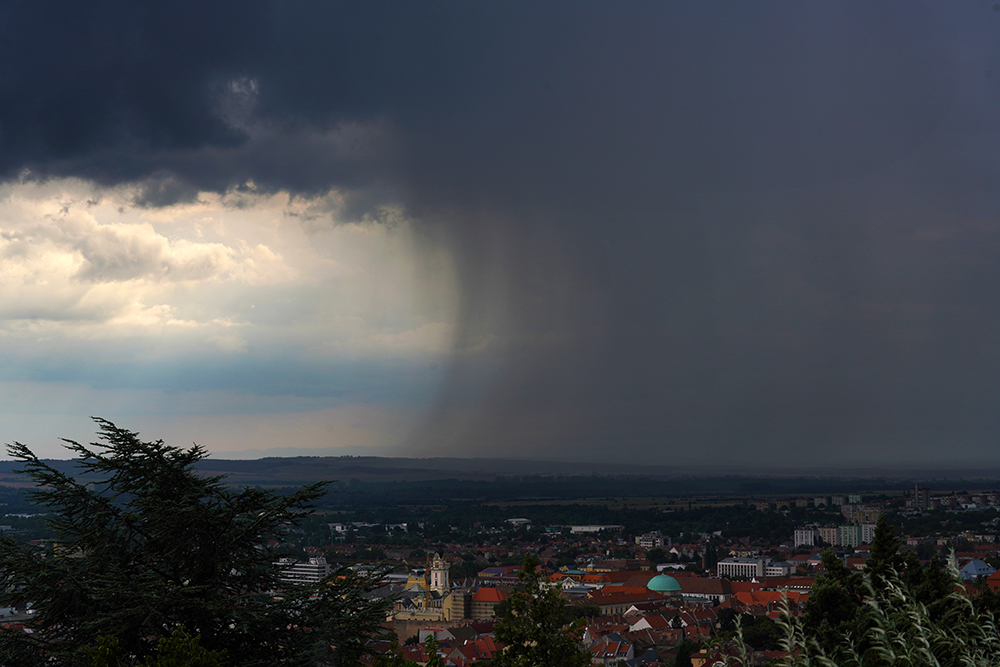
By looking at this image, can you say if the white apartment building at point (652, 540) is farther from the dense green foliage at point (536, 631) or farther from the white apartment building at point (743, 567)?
the dense green foliage at point (536, 631)

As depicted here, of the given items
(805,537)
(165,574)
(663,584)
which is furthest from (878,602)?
(805,537)

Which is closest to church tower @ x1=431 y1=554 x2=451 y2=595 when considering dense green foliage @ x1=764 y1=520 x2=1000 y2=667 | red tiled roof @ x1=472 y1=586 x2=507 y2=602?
red tiled roof @ x1=472 y1=586 x2=507 y2=602

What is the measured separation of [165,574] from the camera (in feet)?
33.9

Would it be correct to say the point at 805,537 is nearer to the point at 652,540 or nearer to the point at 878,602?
the point at 652,540

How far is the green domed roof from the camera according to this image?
327 ft

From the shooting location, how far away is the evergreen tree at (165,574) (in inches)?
379

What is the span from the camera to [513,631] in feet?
41.1

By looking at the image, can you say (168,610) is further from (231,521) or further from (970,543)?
(970,543)

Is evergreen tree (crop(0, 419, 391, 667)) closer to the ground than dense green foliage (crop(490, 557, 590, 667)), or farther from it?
farther from it

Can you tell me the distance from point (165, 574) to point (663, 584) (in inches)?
3759

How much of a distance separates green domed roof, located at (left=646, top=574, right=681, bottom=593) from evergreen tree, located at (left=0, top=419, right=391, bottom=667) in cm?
9364

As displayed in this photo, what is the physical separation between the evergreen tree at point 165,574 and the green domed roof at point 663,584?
93.6 metres

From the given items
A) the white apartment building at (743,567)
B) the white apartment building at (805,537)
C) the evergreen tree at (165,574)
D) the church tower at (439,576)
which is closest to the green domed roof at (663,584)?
the church tower at (439,576)

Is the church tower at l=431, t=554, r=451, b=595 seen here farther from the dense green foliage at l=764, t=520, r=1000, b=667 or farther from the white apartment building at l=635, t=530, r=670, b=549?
the dense green foliage at l=764, t=520, r=1000, b=667
